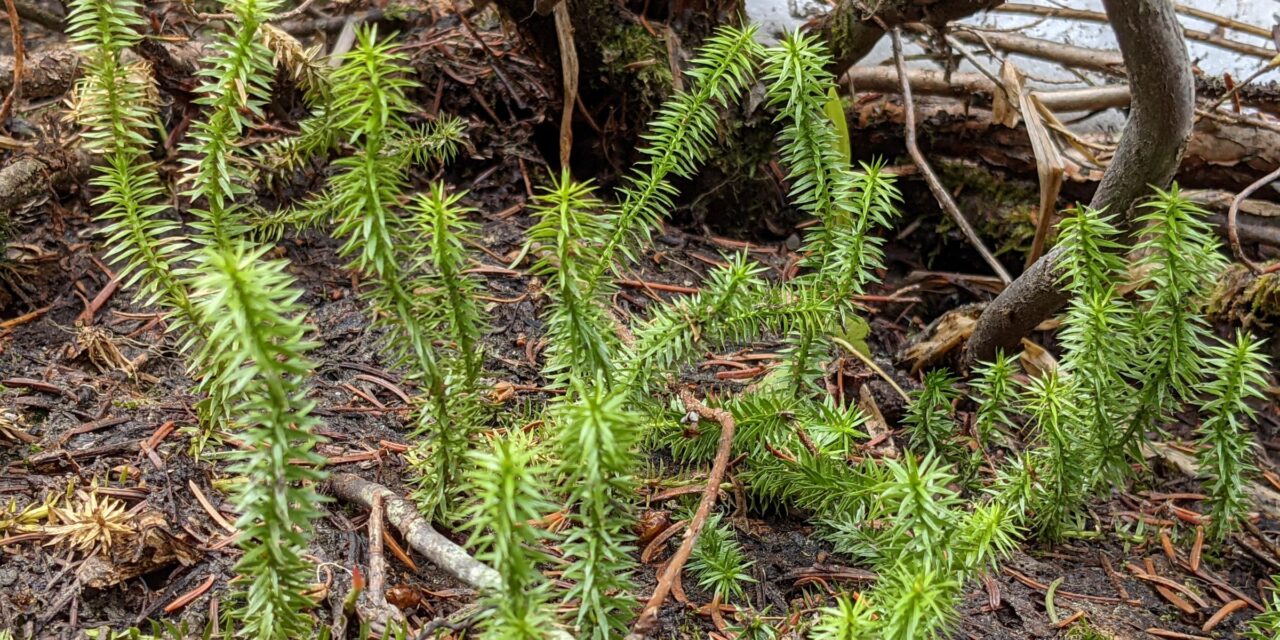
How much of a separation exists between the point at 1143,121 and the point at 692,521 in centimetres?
160

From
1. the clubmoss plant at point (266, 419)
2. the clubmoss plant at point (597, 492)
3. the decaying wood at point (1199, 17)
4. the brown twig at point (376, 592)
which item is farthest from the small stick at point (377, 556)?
the decaying wood at point (1199, 17)

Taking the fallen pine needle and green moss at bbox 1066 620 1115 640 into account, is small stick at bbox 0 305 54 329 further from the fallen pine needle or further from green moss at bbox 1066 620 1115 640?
green moss at bbox 1066 620 1115 640

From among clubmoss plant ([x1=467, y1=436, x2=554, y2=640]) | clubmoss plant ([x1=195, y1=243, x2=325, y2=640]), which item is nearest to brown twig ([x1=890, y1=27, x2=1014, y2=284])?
clubmoss plant ([x1=467, y1=436, x2=554, y2=640])

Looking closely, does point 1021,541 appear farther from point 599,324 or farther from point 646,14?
point 646,14

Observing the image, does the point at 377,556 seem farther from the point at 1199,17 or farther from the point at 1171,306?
the point at 1199,17

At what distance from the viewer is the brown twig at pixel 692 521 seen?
1.46 metres

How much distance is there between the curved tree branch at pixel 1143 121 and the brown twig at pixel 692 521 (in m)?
0.93

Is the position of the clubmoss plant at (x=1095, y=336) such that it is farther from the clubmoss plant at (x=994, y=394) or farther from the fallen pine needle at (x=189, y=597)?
the fallen pine needle at (x=189, y=597)

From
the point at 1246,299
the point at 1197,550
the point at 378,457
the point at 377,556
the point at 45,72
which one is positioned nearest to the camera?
the point at 377,556

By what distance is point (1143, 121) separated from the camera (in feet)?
7.66

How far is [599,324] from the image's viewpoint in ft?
5.99

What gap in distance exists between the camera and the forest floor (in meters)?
1.75

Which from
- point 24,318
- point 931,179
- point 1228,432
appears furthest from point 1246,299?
point 24,318

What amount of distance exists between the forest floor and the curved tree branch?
544 mm
